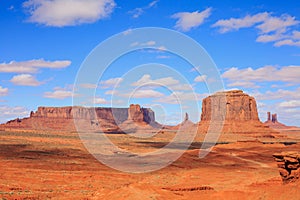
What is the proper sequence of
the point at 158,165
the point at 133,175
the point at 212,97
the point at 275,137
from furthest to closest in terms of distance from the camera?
the point at 212,97
the point at 275,137
the point at 158,165
the point at 133,175

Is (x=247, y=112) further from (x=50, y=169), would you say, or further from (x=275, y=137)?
(x=50, y=169)

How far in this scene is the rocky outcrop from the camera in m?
17.7

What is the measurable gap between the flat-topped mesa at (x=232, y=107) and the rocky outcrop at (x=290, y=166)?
113 m

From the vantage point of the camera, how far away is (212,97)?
454 ft

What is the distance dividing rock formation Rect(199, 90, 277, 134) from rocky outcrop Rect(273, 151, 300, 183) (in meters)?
104

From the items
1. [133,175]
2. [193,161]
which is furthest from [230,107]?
[133,175]

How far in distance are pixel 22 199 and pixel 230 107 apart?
119 meters

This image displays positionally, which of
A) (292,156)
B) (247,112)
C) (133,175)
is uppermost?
(247,112)

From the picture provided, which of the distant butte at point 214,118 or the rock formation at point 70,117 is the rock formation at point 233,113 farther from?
the rock formation at point 70,117

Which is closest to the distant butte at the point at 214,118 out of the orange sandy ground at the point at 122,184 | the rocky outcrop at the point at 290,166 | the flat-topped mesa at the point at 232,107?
the flat-topped mesa at the point at 232,107

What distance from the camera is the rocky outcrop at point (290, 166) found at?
17719 millimetres

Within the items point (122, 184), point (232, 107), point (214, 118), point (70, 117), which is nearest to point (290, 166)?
point (122, 184)

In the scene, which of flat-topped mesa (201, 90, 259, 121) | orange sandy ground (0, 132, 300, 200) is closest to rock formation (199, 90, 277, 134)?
flat-topped mesa (201, 90, 259, 121)

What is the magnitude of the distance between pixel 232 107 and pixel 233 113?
244cm
